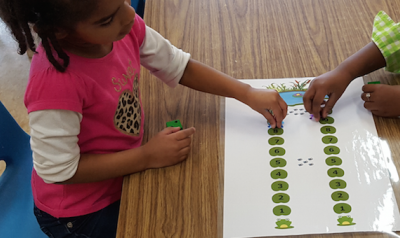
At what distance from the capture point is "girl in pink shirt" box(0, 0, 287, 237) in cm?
58

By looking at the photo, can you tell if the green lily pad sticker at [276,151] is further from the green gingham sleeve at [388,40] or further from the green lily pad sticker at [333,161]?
the green gingham sleeve at [388,40]

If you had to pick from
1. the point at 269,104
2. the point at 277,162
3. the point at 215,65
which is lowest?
the point at 277,162

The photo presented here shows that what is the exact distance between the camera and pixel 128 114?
2.41 ft

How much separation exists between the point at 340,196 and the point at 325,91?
8.9 inches

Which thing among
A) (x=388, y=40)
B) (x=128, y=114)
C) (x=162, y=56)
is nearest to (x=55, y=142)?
(x=128, y=114)

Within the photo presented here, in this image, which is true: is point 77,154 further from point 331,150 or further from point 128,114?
point 331,150

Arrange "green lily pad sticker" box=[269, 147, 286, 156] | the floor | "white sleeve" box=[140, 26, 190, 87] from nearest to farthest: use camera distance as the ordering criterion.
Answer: "green lily pad sticker" box=[269, 147, 286, 156] → "white sleeve" box=[140, 26, 190, 87] → the floor

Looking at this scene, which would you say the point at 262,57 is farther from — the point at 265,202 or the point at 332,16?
the point at 265,202

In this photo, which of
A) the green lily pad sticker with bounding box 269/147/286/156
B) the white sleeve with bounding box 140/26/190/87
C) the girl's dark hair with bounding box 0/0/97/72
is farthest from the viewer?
the white sleeve with bounding box 140/26/190/87

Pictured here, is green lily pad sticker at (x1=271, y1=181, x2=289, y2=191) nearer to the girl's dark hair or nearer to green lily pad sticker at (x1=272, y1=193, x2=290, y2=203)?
green lily pad sticker at (x1=272, y1=193, x2=290, y2=203)

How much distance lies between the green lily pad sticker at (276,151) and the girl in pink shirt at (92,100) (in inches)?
2.5

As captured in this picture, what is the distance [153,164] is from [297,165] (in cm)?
25

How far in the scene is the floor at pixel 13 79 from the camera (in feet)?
6.18

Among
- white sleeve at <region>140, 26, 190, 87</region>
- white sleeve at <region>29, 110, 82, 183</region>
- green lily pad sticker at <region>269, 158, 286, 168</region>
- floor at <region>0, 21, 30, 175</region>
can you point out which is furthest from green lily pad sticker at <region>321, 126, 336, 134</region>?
floor at <region>0, 21, 30, 175</region>
